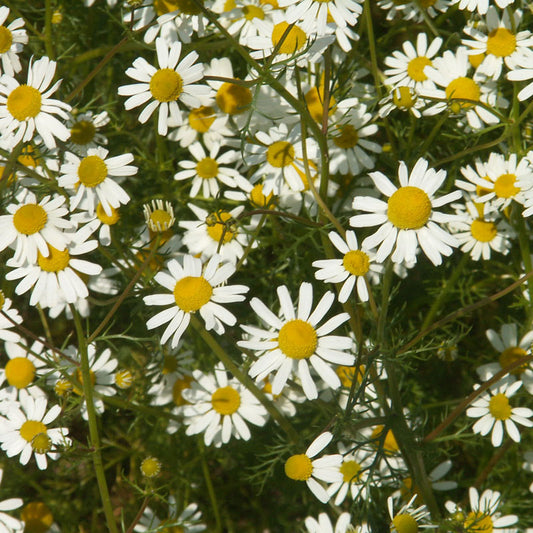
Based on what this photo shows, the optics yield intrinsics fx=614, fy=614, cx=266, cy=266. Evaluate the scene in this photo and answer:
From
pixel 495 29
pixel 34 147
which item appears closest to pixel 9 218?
pixel 34 147

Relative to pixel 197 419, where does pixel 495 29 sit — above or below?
above

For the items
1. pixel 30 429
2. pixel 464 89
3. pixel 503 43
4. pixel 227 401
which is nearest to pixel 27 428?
pixel 30 429

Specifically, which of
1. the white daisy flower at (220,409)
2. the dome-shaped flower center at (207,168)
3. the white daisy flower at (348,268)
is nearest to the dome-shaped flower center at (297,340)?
the white daisy flower at (348,268)

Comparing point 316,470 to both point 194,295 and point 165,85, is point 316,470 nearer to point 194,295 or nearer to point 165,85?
point 194,295

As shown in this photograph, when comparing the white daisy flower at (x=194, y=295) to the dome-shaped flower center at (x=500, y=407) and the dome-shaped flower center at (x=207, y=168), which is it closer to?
the dome-shaped flower center at (x=207, y=168)

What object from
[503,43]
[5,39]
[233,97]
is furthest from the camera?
[233,97]

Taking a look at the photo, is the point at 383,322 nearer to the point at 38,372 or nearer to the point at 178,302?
the point at 178,302
